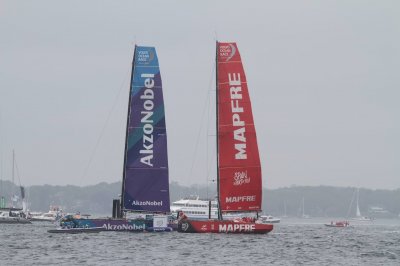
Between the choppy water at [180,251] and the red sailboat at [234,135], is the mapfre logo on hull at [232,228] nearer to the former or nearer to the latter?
the red sailboat at [234,135]

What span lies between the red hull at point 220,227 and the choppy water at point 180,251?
0.69 meters

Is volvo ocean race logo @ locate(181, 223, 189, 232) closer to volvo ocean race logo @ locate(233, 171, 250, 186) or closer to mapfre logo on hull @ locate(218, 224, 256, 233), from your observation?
mapfre logo on hull @ locate(218, 224, 256, 233)

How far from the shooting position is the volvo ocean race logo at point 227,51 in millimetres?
71062

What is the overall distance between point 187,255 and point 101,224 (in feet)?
56.3

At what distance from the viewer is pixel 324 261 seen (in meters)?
54.9

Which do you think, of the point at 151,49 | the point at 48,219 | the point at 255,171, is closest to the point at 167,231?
the point at 255,171

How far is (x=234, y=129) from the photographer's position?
70.7 meters

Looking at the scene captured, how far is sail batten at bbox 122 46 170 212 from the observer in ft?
243

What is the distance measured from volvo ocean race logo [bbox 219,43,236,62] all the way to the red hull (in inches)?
485

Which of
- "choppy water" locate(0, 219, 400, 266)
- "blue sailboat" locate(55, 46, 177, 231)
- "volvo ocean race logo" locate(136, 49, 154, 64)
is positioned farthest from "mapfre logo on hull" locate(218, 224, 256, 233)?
"volvo ocean race logo" locate(136, 49, 154, 64)

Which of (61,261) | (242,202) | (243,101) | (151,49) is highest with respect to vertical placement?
(151,49)

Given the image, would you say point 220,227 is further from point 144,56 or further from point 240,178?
point 144,56

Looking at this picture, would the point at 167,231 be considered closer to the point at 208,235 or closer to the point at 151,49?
the point at 208,235

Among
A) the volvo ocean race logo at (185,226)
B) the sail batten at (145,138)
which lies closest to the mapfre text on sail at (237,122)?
the volvo ocean race logo at (185,226)
